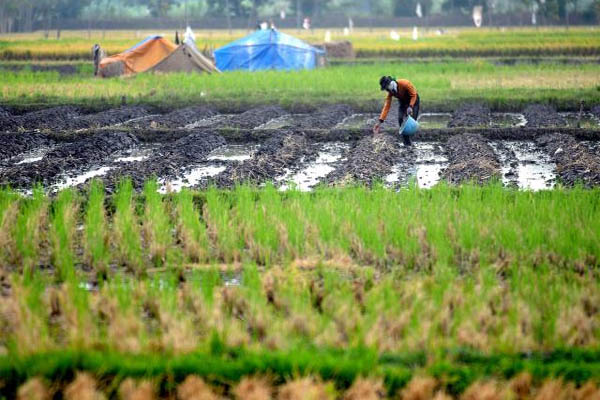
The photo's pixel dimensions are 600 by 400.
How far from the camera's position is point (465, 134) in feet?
39.2

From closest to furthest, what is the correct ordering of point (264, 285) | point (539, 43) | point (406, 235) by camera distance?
point (264, 285) < point (406, 235) < point (539, 43)

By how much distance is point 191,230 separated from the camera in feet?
21.4

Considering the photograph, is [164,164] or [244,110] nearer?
[164,164]

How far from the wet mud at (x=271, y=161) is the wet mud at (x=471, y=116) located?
8.90 ft

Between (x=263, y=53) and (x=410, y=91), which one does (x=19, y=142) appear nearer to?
(x=410, y=91)

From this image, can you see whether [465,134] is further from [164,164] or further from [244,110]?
[244,110]

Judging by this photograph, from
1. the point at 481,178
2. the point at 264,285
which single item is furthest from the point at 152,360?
the point at 481,178

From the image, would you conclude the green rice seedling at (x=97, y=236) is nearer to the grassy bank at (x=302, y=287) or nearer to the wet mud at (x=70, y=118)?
the grassy bank at (x=302, y=287)

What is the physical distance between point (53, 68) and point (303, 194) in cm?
2020

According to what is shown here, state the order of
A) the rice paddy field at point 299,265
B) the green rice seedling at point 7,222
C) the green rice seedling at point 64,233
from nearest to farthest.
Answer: the rice paddy field at point 299,265 < the green rice seedling at point 64,233 < the green rice seedling at point 7,222

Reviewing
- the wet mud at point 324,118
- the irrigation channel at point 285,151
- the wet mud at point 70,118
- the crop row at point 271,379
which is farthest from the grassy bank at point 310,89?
the crop row at point 271,379

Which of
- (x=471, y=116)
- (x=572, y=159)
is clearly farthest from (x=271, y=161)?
(x=471, y=116)

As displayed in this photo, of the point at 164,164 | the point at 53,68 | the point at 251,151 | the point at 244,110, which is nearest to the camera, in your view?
the point at 164,164

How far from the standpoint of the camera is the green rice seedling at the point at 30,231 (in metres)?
5.96
